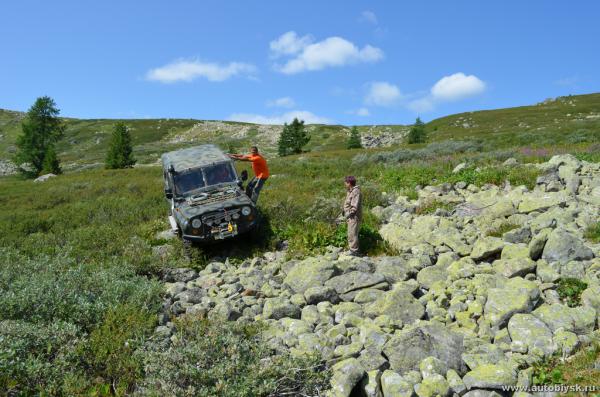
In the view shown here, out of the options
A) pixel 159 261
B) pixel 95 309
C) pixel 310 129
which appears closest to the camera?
pixel 95 309

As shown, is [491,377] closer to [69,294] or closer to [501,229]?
[501,229]

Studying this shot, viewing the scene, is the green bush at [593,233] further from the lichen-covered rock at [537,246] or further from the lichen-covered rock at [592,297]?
the lichen-covered rock at [592,297]

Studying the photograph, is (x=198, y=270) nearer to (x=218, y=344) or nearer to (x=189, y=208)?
→ (x=189, y=208)

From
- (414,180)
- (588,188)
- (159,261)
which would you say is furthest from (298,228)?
(588,188)

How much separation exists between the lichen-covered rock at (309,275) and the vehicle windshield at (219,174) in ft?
14.6

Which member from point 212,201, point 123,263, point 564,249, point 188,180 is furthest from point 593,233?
point 188,180

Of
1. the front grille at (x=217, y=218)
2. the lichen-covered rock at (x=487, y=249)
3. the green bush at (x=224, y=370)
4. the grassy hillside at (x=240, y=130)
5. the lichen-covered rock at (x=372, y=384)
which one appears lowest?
the lichen-covered rock at (x=372, y=384)

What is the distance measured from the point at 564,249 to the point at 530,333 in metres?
2.48

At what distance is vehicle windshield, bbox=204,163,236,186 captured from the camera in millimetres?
11792

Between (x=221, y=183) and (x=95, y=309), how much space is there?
6.00 metres

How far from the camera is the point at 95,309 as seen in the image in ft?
20.3

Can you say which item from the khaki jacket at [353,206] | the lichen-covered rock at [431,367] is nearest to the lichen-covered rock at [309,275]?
the khaki jacket at [353,206]

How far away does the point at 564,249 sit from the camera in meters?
6.99

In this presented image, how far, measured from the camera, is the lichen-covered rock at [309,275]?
7734 millimetres
